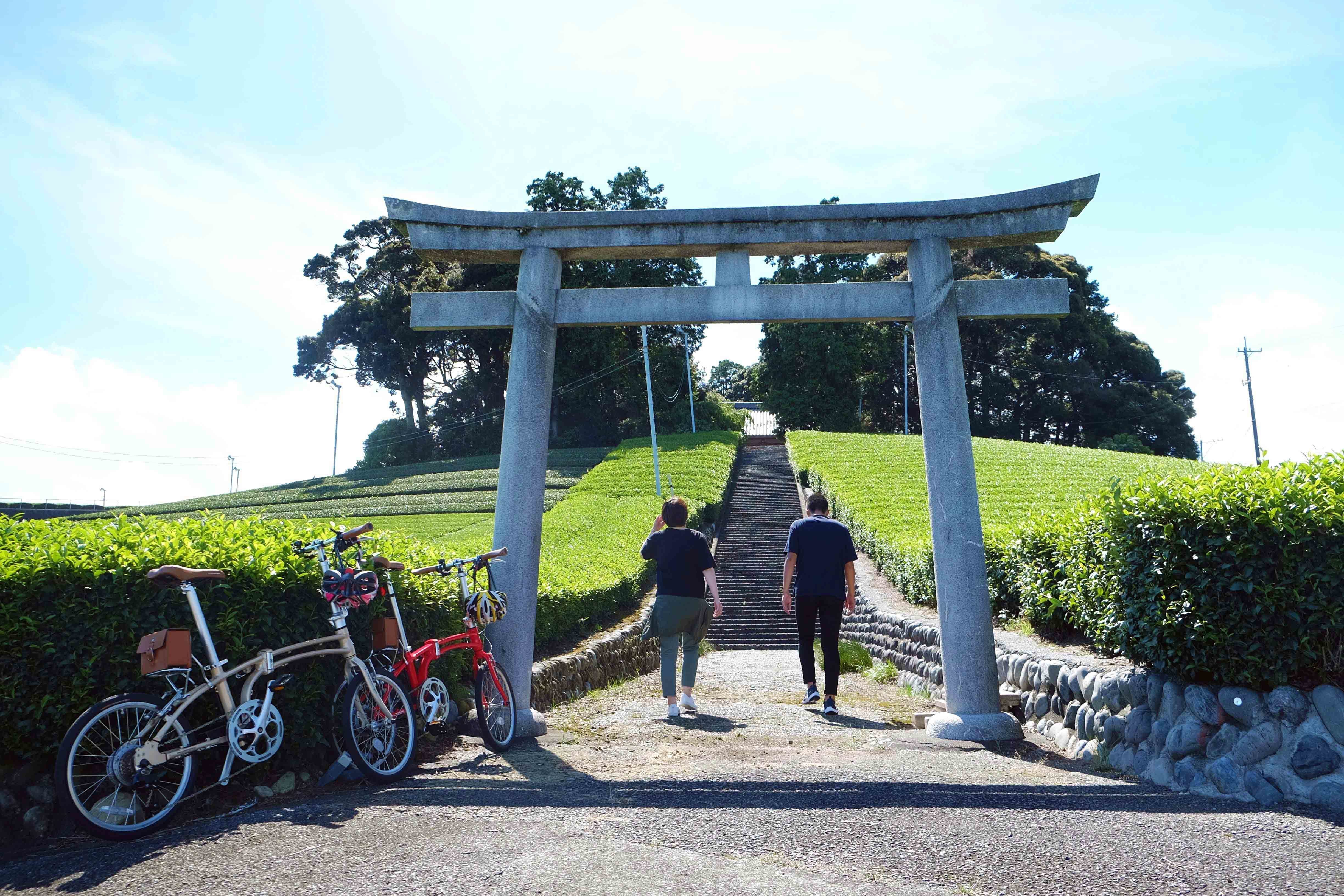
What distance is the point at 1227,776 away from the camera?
488cm

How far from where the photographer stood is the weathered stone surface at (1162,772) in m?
5.21

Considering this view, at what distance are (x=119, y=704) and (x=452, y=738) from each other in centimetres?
274

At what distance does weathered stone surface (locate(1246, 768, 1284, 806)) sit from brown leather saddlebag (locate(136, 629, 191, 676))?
540 centimetres

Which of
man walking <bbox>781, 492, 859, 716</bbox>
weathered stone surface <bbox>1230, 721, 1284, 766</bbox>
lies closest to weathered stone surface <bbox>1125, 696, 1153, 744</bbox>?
weathered stone surface <bbox>1230, 721, 1284, 766</bbox>

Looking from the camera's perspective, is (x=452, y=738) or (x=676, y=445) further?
(x=676, y=445)

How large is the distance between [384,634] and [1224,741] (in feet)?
15.8

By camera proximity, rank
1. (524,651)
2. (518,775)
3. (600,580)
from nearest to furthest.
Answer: (518,775), (524,651), (600,580)

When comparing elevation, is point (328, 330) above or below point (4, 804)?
above

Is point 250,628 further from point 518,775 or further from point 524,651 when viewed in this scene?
point 524,651

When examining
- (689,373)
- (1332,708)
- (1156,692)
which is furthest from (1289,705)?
(689,373)

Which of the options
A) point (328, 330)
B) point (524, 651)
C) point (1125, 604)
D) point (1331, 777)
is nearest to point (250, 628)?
point (524, 651)

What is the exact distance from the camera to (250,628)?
192 inches

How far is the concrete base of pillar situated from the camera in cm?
669

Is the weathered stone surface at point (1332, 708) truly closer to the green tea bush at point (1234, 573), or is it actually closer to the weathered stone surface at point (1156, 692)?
the green tea bush at point (1234, 573)
